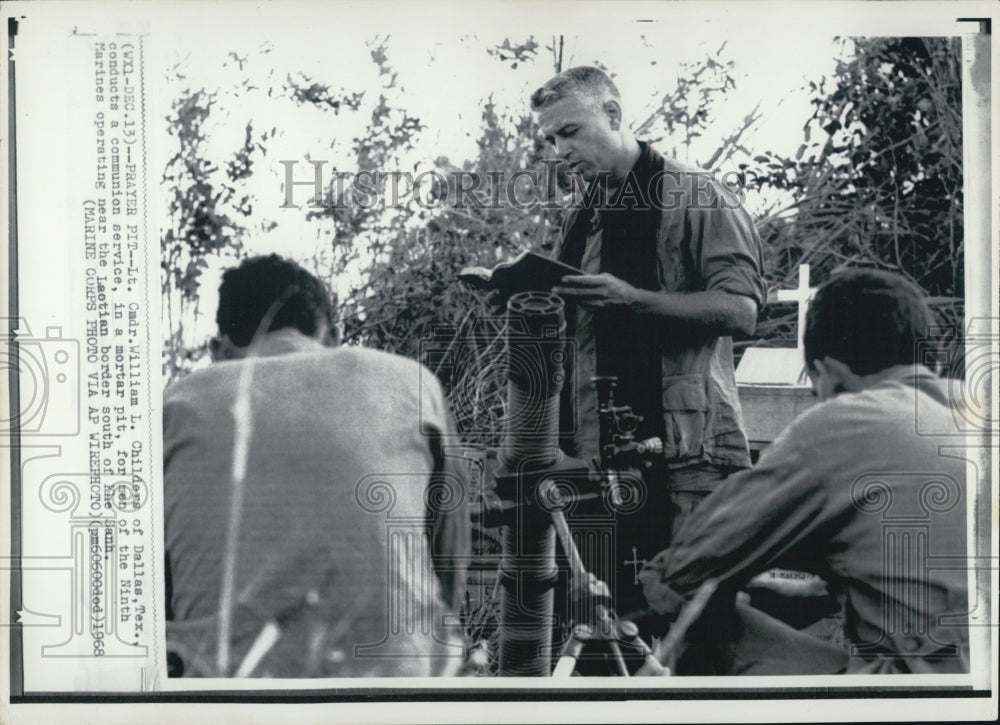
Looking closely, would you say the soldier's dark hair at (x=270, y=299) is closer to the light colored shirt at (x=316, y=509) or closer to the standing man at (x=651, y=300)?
the light colored shirt at (x=316, y=509)

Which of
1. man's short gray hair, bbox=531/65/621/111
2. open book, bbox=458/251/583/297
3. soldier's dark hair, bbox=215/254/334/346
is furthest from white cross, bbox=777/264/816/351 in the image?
soldier's dark hair, bbox=215/254/334/346

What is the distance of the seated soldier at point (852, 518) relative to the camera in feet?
11.3

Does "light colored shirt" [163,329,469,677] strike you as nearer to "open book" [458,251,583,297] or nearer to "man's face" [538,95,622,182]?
"open book" [458,251,583,297]

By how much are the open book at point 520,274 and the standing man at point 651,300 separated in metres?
0.03

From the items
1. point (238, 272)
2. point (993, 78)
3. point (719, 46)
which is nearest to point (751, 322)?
point (719, 46)

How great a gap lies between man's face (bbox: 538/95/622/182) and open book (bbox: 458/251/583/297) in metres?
0.29

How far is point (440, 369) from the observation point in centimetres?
343

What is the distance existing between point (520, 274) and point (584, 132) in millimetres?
480

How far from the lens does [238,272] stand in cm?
344

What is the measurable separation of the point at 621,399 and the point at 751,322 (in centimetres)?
47

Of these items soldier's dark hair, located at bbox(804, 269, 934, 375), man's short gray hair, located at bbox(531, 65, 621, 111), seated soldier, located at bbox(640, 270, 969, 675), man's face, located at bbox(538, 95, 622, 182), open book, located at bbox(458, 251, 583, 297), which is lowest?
seated soldier, located at bbox(640, 270, 969, 675)

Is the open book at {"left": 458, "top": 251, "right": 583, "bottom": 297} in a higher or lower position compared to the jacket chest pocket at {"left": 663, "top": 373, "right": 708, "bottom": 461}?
higher

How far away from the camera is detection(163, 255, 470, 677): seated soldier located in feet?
11.2

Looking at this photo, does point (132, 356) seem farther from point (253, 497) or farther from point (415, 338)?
point (415, 338)
